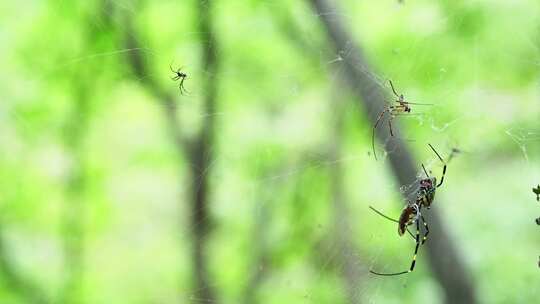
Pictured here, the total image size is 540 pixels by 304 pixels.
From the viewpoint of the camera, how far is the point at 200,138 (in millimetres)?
3982

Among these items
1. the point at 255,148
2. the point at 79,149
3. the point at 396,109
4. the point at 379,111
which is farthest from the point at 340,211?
the point at 79,149

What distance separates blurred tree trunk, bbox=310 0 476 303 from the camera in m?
2.71

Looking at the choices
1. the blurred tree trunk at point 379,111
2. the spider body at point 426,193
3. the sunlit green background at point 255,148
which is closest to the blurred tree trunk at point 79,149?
the sunlit green background at point 255,148

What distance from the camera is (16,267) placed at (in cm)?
470

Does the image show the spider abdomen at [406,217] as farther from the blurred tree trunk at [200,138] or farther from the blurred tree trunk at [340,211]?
the blurred tree trunk at [200,138]

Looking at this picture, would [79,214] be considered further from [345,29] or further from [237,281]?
[345,29]

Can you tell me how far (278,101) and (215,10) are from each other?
105 cm

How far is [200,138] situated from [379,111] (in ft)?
5.31

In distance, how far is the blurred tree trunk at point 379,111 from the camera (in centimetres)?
271

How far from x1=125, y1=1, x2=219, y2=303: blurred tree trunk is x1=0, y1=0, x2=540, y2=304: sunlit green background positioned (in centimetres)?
5

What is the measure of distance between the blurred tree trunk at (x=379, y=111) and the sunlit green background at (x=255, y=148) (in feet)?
0.26

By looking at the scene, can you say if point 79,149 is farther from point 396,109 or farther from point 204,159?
point 396,109

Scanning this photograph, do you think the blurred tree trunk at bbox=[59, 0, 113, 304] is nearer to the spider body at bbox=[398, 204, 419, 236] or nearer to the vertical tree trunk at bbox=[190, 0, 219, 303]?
the vertical tree trunk at bbox=[190, 0, 219, 303]

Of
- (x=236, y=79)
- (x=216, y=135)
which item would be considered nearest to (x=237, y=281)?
(x=216, y=135)
